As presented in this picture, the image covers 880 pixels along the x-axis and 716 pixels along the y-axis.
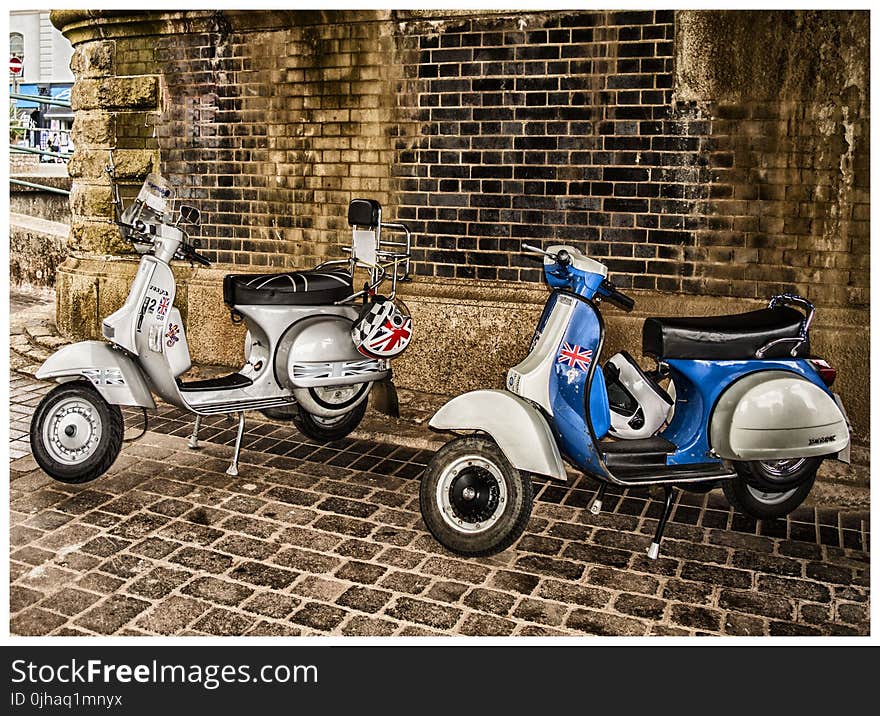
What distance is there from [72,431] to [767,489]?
145 inches

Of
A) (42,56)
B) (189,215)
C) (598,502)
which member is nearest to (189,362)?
(189,215)

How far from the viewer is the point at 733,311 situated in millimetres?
6086

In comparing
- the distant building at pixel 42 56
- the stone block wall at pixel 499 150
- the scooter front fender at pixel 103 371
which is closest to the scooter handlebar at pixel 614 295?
the stone block wall at pixel 499 150

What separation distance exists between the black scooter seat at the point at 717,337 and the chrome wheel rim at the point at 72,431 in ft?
9.83

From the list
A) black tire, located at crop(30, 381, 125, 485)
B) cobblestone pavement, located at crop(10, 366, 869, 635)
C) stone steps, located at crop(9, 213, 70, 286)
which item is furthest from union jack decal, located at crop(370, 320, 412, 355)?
stone steps, located at crop(9, 213, 70, 286)

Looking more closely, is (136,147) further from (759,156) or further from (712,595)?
(712,595)

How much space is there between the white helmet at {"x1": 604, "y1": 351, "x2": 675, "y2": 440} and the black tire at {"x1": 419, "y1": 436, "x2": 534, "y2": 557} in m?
0.64

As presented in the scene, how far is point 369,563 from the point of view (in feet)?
15.0

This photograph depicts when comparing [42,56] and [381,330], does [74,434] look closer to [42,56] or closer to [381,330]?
[381,330]

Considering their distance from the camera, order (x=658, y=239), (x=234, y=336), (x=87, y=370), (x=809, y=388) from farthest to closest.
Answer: (x=234, y=336), (x=658, y=239), (x=87, y=370), (x=809, y=388)

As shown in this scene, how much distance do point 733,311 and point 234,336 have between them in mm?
3801

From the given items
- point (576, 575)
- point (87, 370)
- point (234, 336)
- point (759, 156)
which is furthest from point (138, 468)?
point (759, 156)

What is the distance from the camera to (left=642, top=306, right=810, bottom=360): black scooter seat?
4.65 m

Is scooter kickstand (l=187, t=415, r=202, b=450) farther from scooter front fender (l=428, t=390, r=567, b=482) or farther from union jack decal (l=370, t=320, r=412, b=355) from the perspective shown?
scooter front fender (l=428, t=390, r=567, b=482)
